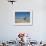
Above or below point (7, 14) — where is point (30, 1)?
above

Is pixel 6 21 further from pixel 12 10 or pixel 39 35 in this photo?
pixel 39 35

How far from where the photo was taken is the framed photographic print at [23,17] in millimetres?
4320

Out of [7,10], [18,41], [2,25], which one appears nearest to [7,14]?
[7,10]

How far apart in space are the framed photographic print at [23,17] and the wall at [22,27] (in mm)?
128

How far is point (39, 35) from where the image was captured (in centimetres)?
433

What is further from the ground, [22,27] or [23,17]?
[23,17]

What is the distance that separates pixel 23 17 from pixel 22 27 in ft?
1.06

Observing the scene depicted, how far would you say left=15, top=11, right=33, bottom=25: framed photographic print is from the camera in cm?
432

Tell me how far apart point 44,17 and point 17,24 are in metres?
0.90

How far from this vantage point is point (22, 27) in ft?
14.3

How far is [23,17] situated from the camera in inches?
171

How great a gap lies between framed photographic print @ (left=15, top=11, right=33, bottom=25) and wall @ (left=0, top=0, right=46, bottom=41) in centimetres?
13

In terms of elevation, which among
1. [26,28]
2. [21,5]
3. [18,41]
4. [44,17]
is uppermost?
[21,5]

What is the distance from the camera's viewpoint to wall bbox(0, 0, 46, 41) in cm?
432
